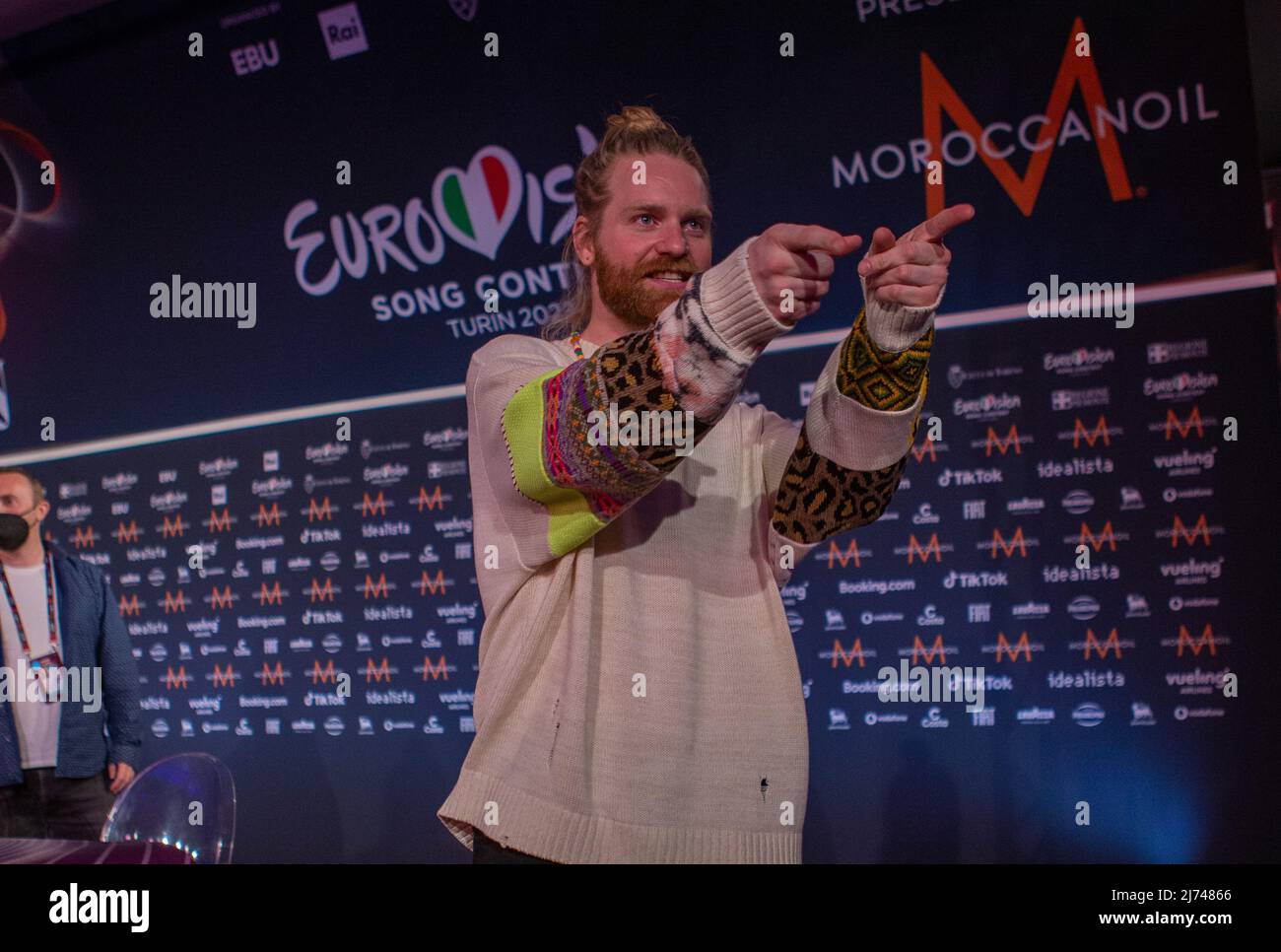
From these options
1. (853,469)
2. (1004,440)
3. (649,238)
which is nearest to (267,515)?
(1004,440)

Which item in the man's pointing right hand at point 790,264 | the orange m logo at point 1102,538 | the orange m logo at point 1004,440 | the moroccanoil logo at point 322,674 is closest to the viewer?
the man's pointing right hand at point 790,264

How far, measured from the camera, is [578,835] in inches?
53.2

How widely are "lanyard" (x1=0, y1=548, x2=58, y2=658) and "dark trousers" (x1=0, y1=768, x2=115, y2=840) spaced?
428 mm

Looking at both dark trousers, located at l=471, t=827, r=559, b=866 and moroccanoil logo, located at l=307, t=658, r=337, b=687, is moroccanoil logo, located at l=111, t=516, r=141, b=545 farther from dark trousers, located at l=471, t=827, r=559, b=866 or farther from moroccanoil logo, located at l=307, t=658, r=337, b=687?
dark trousers, located at l=471, t=827, r=559, b=866

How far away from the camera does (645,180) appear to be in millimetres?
1673

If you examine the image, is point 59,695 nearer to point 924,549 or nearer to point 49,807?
point 49,807

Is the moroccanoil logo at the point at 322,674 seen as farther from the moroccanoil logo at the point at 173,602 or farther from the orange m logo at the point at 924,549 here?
the orange m logo at the point at 924,549

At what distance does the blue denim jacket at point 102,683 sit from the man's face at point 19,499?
178 mm

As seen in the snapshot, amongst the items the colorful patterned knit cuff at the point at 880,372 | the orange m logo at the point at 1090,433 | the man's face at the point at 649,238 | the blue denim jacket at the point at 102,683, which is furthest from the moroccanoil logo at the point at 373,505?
the colorful patterned knit cuff at the point at 880,372

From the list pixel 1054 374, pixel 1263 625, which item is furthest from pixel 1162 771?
pixel 1054 374

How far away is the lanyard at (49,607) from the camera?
395 centimetres

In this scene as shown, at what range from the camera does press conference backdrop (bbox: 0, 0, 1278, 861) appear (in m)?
3.00

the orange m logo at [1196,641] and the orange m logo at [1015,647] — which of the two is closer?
the orange m logo at [1196,641]

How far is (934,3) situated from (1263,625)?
194 cm
